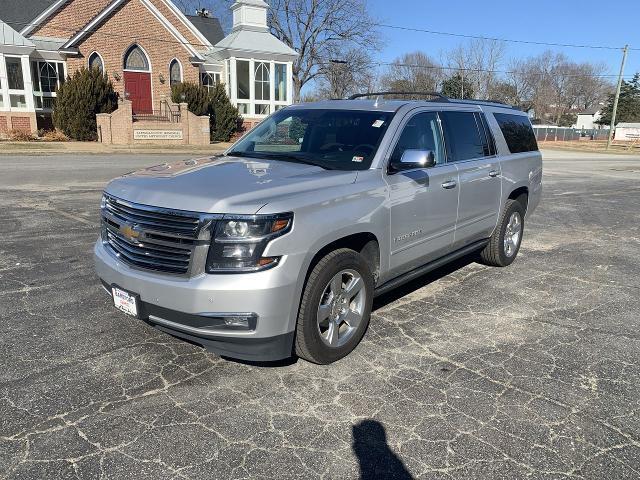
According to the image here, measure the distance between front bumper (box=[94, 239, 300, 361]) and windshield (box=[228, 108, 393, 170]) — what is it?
52.3 inches

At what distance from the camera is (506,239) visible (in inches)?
253

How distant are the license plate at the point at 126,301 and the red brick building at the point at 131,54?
2842 cm

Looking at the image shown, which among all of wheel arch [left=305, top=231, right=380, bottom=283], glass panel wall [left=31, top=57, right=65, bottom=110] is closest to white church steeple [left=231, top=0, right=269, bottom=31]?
glass panel wall [left=31, top=57, right=65, bottom=110]

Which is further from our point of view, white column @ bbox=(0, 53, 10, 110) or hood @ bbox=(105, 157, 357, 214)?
white column @ bbox=(0, 53, 10, 110)

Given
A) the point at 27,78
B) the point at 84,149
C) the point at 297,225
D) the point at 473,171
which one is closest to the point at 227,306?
the point at 297,225

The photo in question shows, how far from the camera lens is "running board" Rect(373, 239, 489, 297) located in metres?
4.37

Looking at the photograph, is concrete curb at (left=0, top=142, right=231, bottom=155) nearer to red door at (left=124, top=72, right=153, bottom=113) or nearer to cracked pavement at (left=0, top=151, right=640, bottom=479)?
red door at (left=124, top=72, right=153, bottom=113)

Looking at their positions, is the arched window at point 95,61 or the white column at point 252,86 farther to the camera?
the white column at point 252,86

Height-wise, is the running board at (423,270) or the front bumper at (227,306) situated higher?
the front bumper at (227,306)

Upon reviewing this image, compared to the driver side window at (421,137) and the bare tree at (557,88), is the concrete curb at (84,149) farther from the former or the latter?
the bare tree at (557,88)

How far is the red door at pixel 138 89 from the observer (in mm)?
30297

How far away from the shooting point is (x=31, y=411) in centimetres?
316

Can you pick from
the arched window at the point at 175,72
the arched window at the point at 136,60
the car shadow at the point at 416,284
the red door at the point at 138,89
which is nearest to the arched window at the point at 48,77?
the red door at the point at 138,89

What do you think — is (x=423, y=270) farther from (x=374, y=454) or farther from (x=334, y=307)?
(x=374, y=454)
